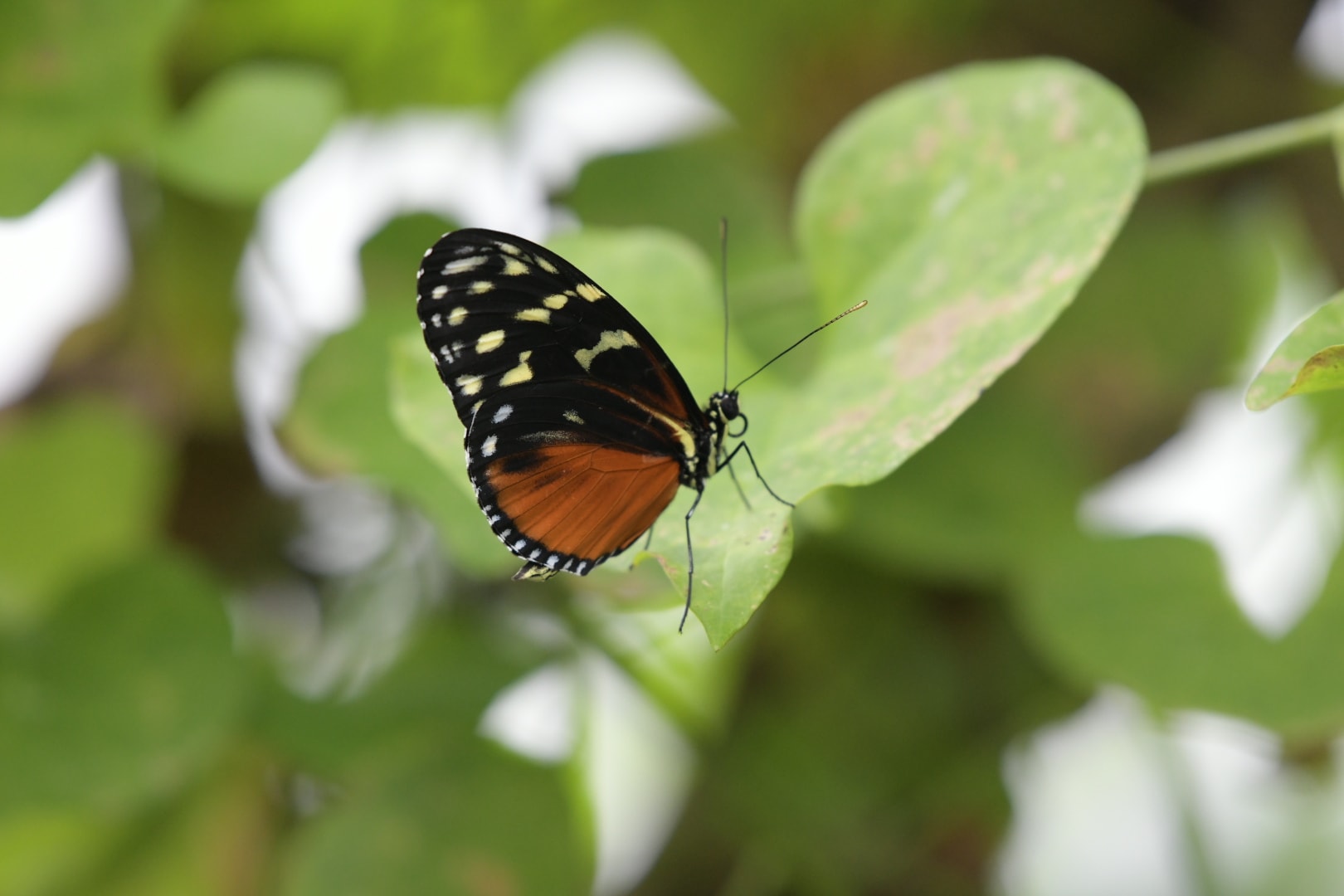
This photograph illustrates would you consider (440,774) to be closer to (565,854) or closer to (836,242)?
(565,854)

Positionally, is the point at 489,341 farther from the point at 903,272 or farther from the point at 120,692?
the point at 120,692

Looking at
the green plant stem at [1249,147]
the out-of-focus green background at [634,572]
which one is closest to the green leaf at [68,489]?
the out-of-focus green background at [634,572]

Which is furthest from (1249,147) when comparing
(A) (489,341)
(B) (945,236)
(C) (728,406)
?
(A) (489,341)

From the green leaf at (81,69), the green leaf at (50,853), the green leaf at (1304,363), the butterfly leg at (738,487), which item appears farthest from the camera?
the green leaf at (50,853)

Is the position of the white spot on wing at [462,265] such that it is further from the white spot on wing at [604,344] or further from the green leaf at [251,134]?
the green leaf at [251,134]

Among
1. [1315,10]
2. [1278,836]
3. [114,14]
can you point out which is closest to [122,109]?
[114,14]

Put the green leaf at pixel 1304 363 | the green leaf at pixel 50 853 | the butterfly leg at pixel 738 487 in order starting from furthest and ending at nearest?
the green leaf at pixel 50 853
the butterfly leg at pixel 738 487
the green leaf at pixel 1304 363
